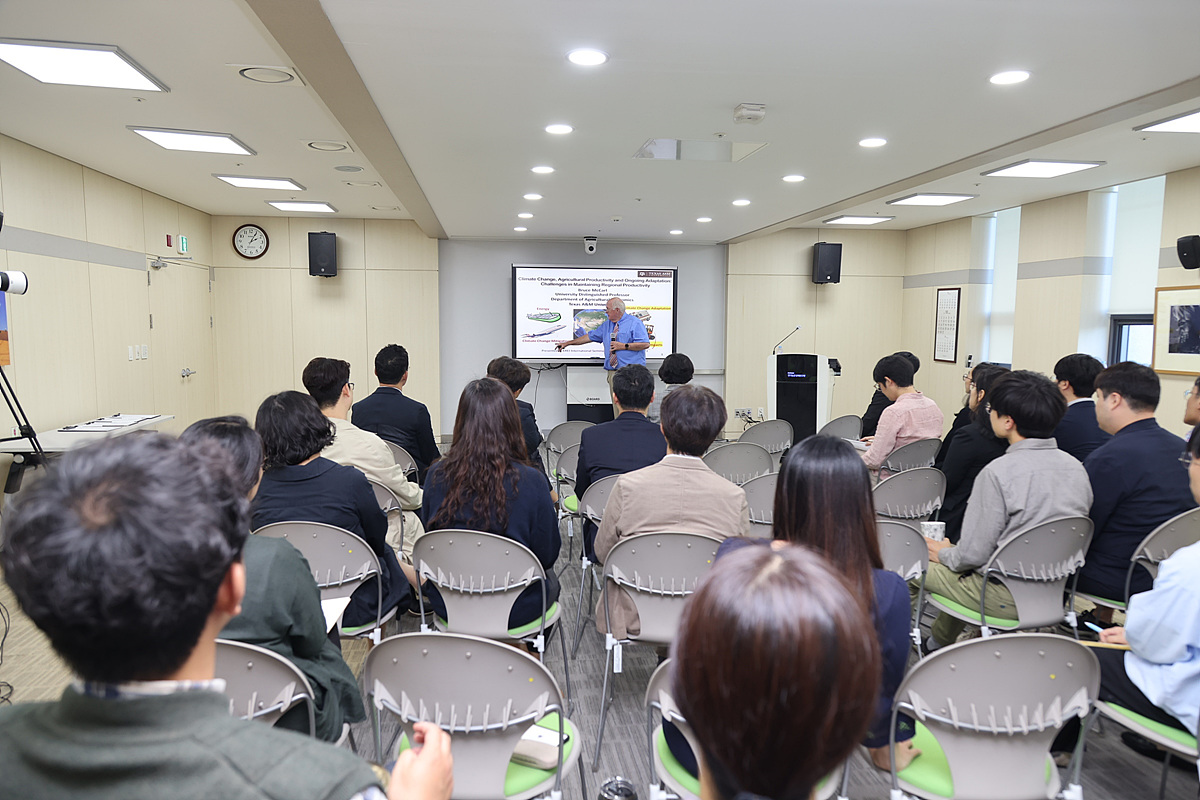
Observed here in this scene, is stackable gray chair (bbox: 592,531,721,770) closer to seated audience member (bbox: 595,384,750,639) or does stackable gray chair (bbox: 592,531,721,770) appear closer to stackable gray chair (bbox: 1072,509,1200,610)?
seated audience member (bbox: 595,384,750,639)

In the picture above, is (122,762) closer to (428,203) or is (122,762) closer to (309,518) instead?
(309,518)

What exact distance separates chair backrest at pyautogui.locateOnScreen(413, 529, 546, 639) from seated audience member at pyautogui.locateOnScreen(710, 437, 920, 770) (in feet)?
3.64

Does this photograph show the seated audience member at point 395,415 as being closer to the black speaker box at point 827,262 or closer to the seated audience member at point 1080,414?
the seated audience member at point 1080,414

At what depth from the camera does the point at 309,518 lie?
2719 mm

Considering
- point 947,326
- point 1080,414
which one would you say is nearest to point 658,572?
point 1080,414

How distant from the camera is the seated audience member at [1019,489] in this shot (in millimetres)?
2898

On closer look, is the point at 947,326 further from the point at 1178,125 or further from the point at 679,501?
the point at 679,501

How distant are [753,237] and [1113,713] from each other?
8682mm

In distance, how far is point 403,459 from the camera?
4426 mm

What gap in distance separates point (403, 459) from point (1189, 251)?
255 inches

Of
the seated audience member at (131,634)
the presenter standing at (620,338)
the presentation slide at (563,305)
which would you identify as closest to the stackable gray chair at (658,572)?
the seated audience member at (131,634)

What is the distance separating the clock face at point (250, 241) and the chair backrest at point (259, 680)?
29.2 feet

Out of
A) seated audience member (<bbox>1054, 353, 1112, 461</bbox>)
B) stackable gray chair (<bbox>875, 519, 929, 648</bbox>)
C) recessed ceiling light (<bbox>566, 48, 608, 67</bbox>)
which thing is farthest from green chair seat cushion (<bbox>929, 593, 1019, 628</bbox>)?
recessed ceiling light (<bbox>566, 48, 608, 67</bbox>)

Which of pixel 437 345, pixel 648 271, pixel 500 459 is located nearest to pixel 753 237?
pixel 648 271
